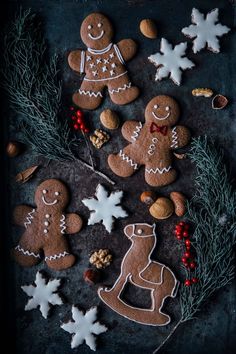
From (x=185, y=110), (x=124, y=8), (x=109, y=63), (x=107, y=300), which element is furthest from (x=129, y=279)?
(x=124, y=8)

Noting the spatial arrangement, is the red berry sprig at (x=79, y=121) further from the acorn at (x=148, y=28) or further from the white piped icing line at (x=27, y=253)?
the white piped icing line at (x=27, y=253)

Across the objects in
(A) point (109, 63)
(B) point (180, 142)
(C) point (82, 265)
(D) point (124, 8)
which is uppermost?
(D) point (124, 8)

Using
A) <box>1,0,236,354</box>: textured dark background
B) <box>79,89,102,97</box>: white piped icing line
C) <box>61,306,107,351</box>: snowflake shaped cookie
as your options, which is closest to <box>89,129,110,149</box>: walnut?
<box>1,0,236,354</box>: textured dark background

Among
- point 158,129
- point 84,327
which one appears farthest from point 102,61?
point 84,327

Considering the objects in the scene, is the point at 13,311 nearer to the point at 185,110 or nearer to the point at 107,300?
the point at 107,300

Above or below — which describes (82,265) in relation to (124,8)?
below

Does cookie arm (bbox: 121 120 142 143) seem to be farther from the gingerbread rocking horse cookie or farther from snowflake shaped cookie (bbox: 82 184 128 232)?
the gingerbread rocking horse cookie

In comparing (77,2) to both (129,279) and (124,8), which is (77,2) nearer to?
(124,8)
